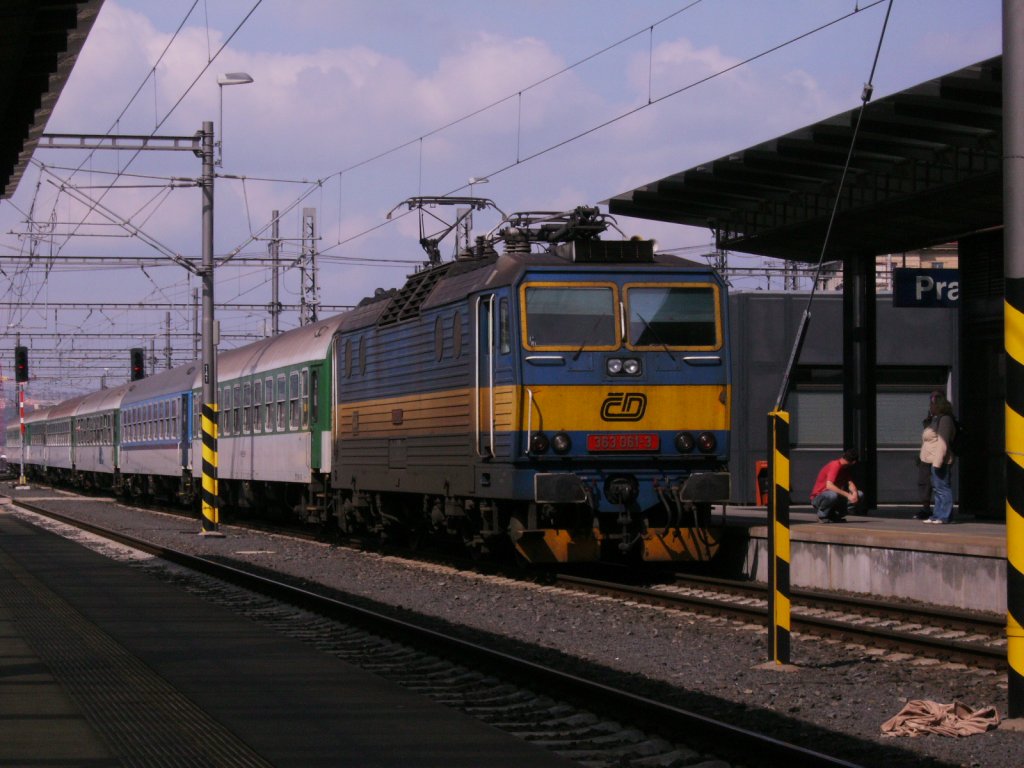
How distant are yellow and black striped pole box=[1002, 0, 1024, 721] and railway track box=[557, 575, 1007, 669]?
2.04 metres

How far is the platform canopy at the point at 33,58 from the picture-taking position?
34.2 feet

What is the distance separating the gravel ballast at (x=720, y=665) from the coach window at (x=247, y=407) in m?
12.3

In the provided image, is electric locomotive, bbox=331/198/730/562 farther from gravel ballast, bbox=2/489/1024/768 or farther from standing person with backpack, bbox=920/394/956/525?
standing person with backpack, bbox=920/394/956/525

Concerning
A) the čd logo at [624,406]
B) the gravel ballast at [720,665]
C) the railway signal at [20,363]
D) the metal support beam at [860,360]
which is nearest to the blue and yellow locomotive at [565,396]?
the čd logo at [624,406]

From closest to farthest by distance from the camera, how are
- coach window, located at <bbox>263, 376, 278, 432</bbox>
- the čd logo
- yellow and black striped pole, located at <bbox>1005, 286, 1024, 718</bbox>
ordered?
yellow and black striped pole, located at <bbox>1005, 286, 1024, 718</bbox> → the čd logo → coach window, located at <bbox>263, 376, 278, 432</bbox>

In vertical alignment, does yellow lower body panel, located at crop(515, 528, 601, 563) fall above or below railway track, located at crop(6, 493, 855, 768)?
above

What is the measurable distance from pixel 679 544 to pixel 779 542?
219 inches

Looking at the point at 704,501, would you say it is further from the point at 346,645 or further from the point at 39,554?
the point at 39,554

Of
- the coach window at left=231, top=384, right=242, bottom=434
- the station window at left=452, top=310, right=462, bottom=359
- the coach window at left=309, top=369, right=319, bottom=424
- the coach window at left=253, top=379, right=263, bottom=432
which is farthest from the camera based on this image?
the coach window at left=231, top=384, right=242, bottom=434

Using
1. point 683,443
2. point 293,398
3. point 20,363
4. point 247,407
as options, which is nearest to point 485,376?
point 683,443

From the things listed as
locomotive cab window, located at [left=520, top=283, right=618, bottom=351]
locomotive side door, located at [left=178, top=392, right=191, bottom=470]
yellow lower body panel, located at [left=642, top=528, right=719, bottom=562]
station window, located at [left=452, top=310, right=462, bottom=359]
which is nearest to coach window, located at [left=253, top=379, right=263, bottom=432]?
locomotive side door, located at [left=178, top=392, right=191, bottom=470]

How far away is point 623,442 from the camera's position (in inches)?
628

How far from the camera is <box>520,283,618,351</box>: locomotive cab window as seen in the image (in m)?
15.9

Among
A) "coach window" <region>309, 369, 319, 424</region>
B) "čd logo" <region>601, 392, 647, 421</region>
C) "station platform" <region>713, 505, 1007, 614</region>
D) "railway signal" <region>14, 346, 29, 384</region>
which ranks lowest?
"station platform" <region>713, 505, 1007, 614</region>
